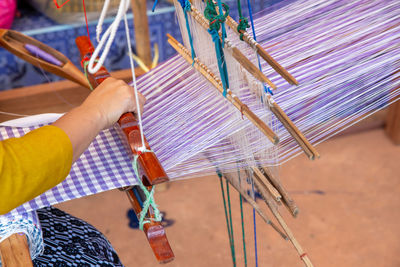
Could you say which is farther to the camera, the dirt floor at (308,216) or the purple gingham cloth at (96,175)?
the dirt floor at (308,216)

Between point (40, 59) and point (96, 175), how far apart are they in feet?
2.64

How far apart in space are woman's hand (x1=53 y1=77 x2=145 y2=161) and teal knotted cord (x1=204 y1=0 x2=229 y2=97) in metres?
0.21

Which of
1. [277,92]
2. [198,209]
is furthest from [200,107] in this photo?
[198,209]

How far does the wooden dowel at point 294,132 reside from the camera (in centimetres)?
110

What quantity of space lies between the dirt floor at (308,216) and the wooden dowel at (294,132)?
1290 mm

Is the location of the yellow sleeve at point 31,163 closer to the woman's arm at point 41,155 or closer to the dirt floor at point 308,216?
the woman's arm at point 41,155

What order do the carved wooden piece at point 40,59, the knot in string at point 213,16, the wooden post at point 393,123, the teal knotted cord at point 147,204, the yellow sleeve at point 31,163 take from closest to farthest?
the yellow sleeve at point 31,163 < the knot in string at point 213,16 < the teal knotted cord at point 147,204 < the carved wooden piece at point 40,59 < the wooden post at point 393,123

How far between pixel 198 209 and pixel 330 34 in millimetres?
1436

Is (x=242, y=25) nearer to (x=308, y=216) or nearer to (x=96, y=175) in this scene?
(x=96, y=175)

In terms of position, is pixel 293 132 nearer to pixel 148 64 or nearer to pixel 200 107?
pixel 200 107

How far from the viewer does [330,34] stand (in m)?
1.43

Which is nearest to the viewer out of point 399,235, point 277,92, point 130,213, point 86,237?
point 277,92

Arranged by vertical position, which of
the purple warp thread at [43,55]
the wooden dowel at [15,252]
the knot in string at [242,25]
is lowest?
the wooden dowel at [15,252]

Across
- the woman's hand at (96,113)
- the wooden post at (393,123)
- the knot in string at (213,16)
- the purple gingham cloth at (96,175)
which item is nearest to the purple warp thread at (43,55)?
the purple gingham cloth at (96,175)
